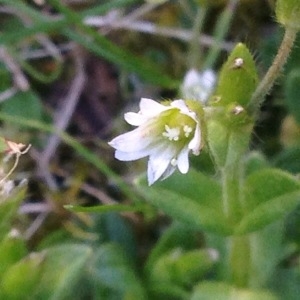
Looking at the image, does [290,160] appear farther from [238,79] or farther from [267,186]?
[238,79]

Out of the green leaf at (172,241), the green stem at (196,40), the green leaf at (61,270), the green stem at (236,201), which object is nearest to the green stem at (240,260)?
the green stem at (236,201)

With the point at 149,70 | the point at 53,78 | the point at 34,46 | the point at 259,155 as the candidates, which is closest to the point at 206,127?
the point at 259,155

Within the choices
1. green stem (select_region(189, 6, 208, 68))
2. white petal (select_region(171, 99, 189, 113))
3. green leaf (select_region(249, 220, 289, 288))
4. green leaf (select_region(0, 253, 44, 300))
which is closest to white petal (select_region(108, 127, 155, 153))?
white petal (select_region(171, 99, 189, 113))

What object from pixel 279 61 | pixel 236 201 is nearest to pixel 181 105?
pixel 279 61

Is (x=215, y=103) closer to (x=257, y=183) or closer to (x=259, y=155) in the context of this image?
(x=257, y=183)

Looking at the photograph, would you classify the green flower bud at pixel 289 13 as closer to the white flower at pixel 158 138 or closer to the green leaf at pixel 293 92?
the white flower at pixel 158 138

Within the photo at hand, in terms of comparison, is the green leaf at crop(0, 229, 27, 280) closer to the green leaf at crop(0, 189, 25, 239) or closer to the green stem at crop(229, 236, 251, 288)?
the green leaf at crop(0, 189, 25, 239)

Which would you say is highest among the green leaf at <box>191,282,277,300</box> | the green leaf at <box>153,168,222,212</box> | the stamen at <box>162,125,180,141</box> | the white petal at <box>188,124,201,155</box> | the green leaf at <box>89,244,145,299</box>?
the white petal at <box>188,124,201,155</box>
